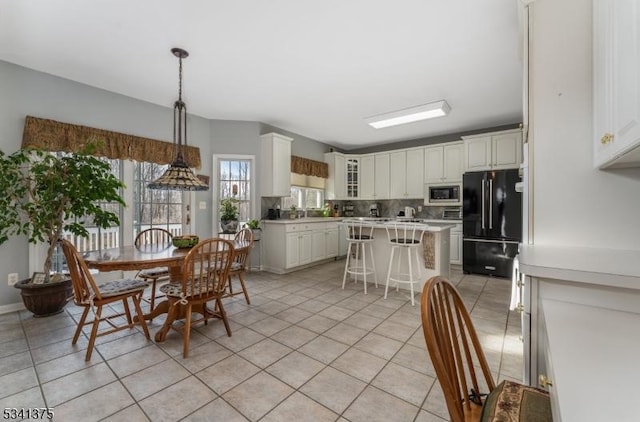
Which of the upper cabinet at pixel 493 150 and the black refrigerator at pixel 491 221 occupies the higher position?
the upper cabinet at pixel 493 150

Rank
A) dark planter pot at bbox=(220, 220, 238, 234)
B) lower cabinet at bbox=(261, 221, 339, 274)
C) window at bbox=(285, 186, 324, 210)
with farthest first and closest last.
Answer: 1. window at bbox=(285, 186, 324, 210)
2. lower cabinet at bbox=(261, 221, 339, 274)
3. dark planter pot at bbox=(220, 220, 238, 234)

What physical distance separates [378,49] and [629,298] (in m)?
2.57

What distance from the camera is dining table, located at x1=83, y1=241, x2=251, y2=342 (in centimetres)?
207

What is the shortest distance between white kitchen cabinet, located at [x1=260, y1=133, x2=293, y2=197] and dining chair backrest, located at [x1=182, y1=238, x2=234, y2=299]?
2.53 meters

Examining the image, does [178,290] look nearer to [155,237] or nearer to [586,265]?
[155,237]

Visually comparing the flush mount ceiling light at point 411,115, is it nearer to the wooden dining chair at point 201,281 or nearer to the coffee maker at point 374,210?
the coffee maker at point 374,210

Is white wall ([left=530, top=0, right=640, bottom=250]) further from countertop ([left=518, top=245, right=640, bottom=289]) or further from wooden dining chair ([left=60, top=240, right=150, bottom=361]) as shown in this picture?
wooden dining chair ([left=60, top=240, right=150, bottom=361])

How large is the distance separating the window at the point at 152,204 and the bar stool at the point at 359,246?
2.64 m

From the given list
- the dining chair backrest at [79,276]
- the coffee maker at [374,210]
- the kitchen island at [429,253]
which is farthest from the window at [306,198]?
the dining chair backrest at [79,276]

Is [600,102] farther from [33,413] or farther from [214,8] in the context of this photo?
[33,413]

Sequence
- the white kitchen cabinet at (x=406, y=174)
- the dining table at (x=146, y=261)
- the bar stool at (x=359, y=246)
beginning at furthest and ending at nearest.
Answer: the white kitchen cabinet at (x=406, y=174) → the bar stool at (x=359, y=246) → the dining table at (x=146, y=261)

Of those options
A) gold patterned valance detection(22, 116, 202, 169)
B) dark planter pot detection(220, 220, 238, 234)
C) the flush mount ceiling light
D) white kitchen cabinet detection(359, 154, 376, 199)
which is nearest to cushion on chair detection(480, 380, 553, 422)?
the flush mount ceiling light

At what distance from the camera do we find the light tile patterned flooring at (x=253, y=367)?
61.9 inches

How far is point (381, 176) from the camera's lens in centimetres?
620
